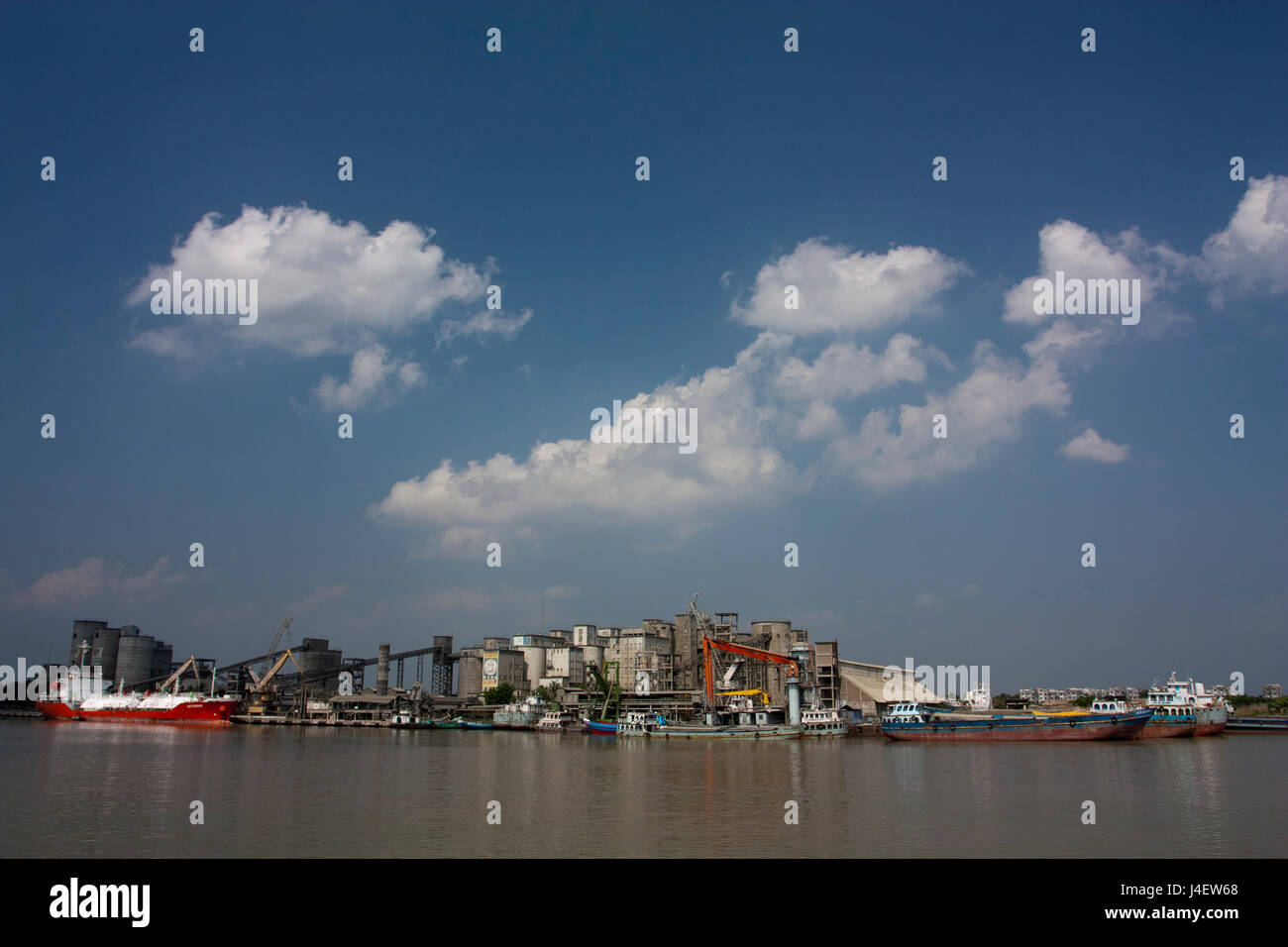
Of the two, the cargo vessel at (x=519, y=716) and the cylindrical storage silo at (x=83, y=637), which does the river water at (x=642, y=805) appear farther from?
the cylindrical storage silo at (x=83, y=637)

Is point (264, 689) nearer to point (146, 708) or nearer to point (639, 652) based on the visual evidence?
point (146, 708)

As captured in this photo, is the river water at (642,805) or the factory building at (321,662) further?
the factory building at (321,662)

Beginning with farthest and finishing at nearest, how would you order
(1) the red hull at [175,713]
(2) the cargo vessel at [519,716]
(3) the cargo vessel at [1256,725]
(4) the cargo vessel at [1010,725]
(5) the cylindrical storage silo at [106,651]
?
1. (5) the cylindrical storage silo at [106,651]
2. (2) the cargo vessel at [519,716]
3. (1) the red hull at [175,713]
4. (3) the cargo vessel at [1256,725]
5. (4) the cargo vessel at [1010,725]

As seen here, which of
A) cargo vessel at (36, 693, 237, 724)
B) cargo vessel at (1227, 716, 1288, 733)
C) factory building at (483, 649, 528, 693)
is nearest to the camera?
cargo vessel at (1227, 716, 1288, 733)

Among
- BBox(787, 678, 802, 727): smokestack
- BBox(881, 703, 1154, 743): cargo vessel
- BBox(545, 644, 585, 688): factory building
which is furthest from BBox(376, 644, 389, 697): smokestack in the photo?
BBox(881, 703, 1154, 743): cargo vessel

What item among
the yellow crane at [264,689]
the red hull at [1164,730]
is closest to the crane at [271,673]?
the yellow crane at [264,689]

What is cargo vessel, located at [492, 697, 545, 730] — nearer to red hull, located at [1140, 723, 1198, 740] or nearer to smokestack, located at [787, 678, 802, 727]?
smokestack, located at [787, 678, 802, 727]
